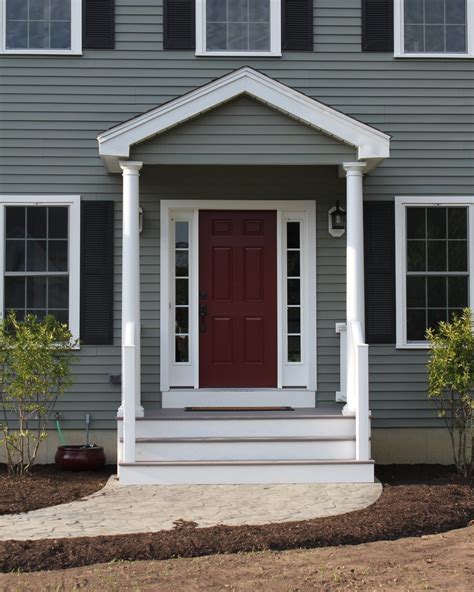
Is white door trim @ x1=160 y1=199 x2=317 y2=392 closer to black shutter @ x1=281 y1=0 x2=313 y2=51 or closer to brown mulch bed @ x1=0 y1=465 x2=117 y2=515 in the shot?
brown mulch bed @ x1=0 y1=465 x2=117 y2=515

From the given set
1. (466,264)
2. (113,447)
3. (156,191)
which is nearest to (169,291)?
(156,191)

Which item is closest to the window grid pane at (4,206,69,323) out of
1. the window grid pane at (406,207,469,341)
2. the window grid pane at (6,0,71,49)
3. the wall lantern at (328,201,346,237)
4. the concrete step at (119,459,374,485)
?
the window grid pane at (6,0,71,49)

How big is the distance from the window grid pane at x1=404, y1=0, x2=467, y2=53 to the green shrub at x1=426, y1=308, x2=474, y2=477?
2.90m

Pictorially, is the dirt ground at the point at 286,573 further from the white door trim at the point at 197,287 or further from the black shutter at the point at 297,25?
the black shutter at the point at 297,25

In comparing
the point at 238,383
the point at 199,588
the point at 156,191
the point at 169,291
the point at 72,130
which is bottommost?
the point at 199,588

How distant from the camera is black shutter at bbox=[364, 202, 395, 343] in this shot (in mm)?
9359

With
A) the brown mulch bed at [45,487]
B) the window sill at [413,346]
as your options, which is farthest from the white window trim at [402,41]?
the brown mulch bed at [45,487]

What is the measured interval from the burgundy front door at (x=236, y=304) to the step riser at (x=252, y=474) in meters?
1.65

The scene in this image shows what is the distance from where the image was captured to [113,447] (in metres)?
9.23

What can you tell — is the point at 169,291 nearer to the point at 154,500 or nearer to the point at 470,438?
the point at 154,500

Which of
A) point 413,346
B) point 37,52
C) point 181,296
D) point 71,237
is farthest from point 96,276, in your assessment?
point 413,346

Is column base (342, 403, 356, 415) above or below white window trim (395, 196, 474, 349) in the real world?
below

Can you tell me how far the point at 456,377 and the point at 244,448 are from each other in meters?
2.14

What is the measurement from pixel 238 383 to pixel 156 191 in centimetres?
222
